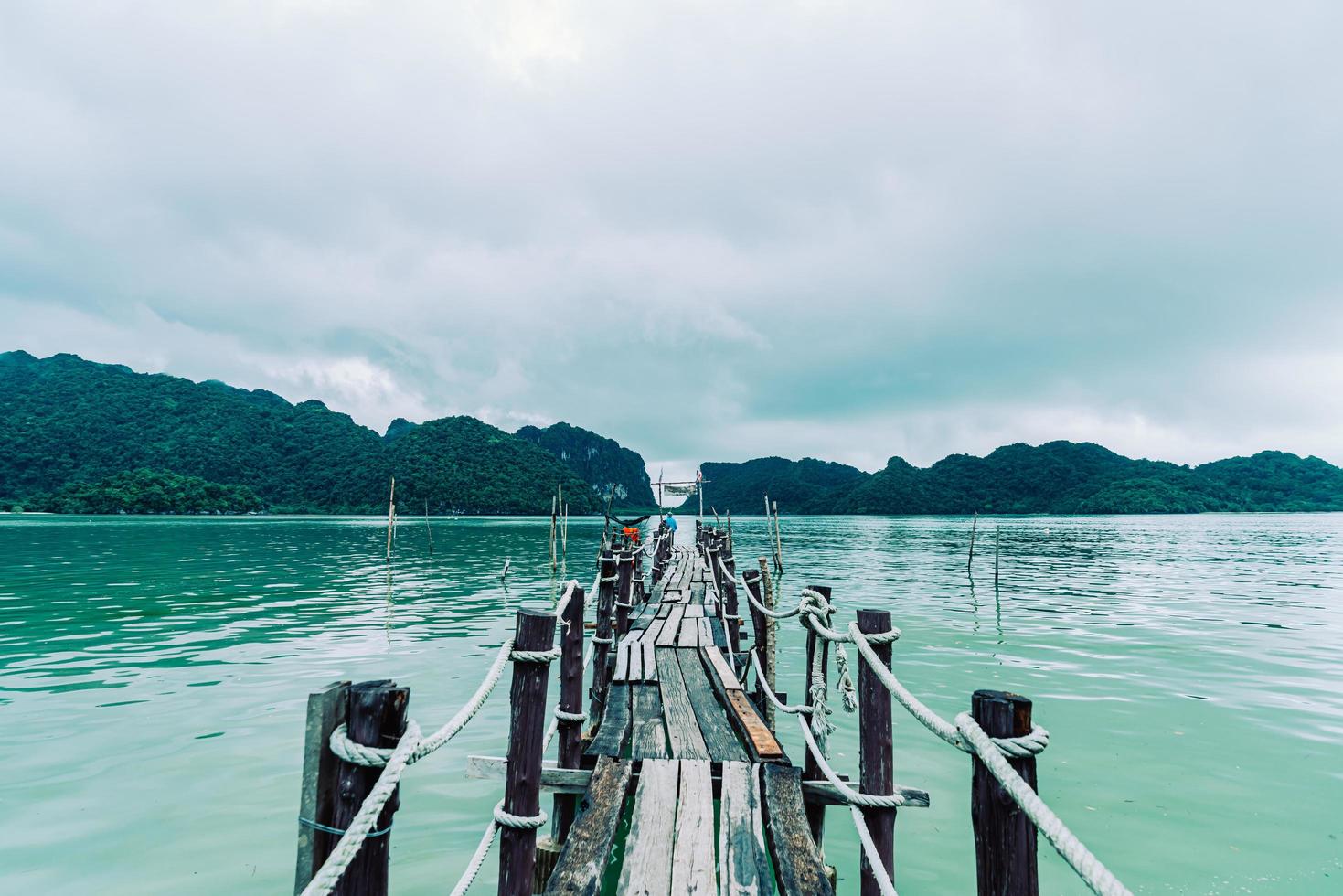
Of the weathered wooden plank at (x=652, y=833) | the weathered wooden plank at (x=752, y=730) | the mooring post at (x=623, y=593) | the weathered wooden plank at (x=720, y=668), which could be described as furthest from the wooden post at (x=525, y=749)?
the mooring post at (x=623, y=593)

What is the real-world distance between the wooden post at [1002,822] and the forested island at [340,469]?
337ft

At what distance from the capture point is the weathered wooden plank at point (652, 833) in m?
3.28

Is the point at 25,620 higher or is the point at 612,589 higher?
the point at 612,589

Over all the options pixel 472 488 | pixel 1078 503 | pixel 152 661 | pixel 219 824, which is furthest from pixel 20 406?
pixel 1078 503

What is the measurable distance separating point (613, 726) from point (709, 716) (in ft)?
3.08

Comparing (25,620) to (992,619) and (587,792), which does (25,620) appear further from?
(992,619)

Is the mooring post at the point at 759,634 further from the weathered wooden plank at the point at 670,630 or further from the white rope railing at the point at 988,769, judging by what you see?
the white rope railing at the point at 988,769

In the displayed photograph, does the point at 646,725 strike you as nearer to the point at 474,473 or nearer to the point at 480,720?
the point at 480,720

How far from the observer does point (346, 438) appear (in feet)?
406

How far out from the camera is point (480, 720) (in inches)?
342

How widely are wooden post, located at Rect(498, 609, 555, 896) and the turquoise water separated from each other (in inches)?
81.0

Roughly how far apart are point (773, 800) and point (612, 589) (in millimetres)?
5341

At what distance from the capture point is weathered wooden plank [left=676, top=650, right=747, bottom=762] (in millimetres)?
5023

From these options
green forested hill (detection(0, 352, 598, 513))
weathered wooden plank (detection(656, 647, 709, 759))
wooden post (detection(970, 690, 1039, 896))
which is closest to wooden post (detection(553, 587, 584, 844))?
weathered wooden plank (detection(656, 647, 709, 759))
